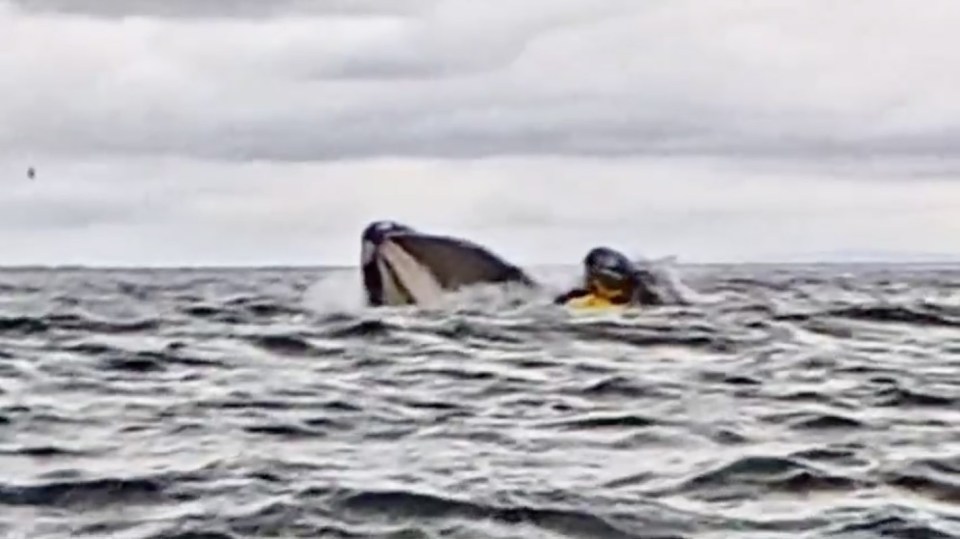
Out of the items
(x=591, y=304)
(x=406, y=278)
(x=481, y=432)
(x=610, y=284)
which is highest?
(x=406, y=278)

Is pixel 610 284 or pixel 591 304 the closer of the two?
pixel 591 304

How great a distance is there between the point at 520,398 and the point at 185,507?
19.6ft

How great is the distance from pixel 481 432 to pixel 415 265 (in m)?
14.3

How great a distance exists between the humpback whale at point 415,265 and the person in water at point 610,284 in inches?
42.5

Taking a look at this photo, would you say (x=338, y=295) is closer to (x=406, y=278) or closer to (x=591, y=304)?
(x=406, y=278)

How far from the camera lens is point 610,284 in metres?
28.4

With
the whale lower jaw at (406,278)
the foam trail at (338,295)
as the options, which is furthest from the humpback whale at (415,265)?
the foam trail at (338,295)


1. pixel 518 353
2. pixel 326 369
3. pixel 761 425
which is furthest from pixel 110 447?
pixel 518 353

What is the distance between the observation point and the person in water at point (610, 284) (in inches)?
1109

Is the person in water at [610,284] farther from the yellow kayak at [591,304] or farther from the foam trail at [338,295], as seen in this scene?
the foam trail at [338,295]

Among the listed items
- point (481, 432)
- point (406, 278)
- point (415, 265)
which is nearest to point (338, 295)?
point (406, 278)

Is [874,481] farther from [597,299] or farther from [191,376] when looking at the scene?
[597,299]

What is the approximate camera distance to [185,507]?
430 inches

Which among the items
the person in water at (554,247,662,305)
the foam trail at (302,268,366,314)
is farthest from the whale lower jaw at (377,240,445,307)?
the person in water at (554,247,662,305)
